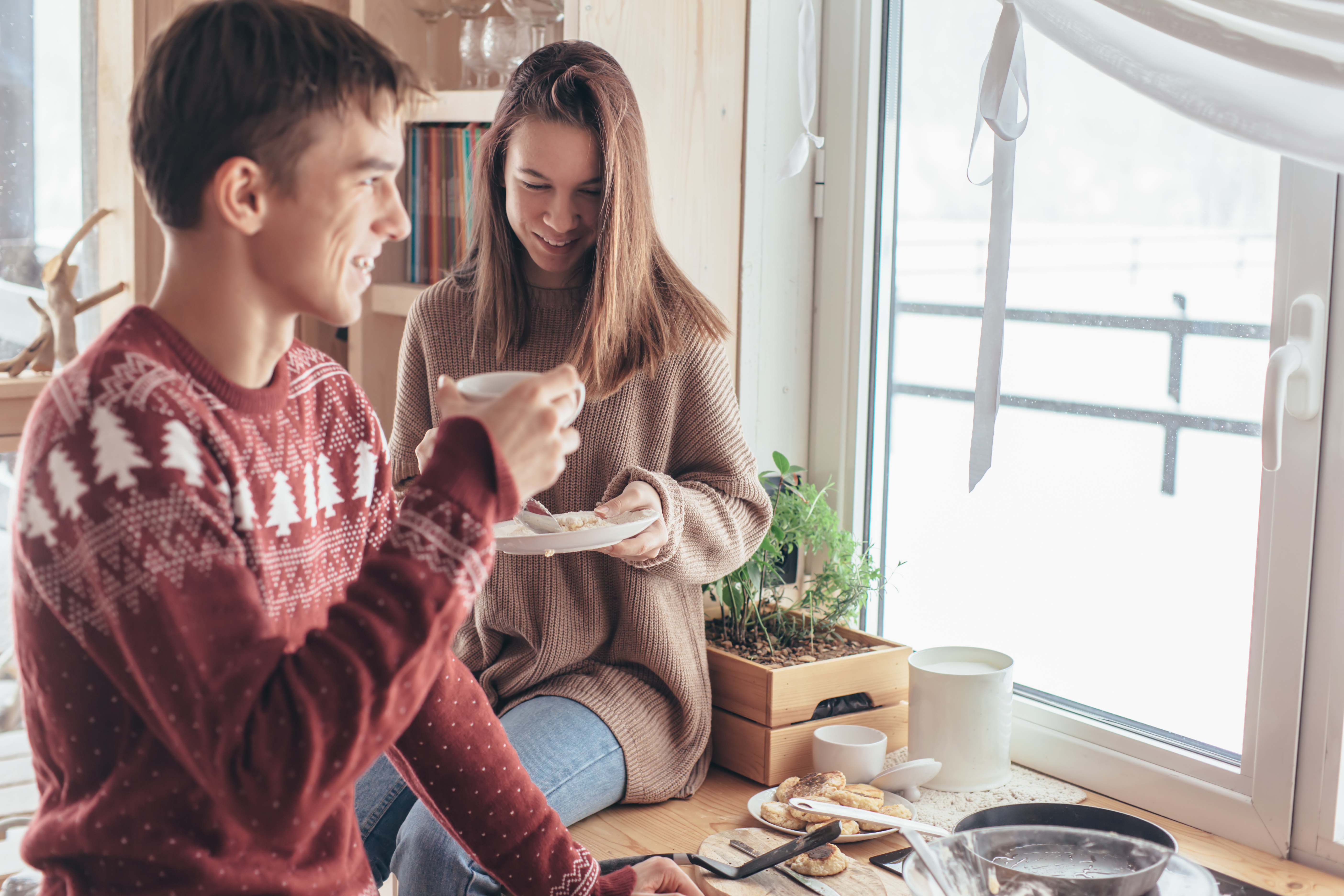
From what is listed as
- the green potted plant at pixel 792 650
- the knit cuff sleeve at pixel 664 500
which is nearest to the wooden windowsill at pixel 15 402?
the knit cuff sleeve at pixel 664 500

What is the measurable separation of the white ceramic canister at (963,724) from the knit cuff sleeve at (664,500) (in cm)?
37

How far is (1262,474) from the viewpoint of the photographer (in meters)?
1.36

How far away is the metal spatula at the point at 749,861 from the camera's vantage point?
1186 mm

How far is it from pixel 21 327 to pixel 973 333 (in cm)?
156

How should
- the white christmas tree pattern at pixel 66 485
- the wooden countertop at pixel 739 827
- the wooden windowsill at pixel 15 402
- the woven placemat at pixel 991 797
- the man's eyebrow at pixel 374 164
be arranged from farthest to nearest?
1. the wooden windowsill at pixel 15 402
2. the woven placemat at pixel 991 797
3. the wooden countertop at pixel 739 827
4. the man's eyebrow at pixel 374 164
5. the white christmas tree pattern at pixel 66 485

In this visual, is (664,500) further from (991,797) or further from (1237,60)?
(1237,60)

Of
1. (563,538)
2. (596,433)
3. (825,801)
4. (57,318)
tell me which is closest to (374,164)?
(563,538)

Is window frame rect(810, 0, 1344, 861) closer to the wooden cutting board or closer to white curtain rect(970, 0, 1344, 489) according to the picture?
white curtain rect(970, 0, 1344, 489)

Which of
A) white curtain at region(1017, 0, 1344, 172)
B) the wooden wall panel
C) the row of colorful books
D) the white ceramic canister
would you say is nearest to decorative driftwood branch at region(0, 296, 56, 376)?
the row of colorful books

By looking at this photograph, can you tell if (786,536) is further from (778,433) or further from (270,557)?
(270,557)

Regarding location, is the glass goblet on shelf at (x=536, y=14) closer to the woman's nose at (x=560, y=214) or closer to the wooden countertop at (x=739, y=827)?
the woman's nose at (x=560, y=214)

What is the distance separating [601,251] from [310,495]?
0.68 metres

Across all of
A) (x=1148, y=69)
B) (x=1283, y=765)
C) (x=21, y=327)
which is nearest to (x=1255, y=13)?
(x=1148, y=69)

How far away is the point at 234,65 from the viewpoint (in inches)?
28.5
